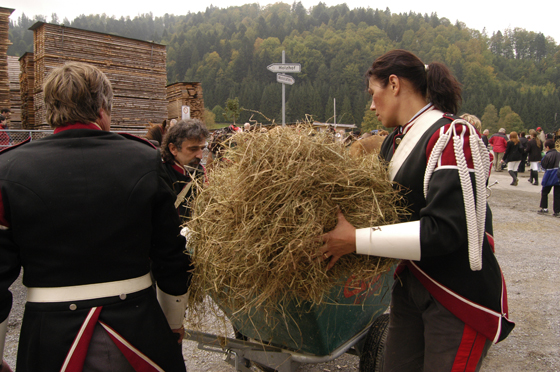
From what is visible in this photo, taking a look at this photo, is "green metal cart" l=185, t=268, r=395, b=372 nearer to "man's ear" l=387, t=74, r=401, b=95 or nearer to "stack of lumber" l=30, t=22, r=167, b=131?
"man's ear" l=387, t=74, r=401, b=95

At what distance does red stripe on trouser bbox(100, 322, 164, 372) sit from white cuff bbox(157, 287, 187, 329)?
243mm

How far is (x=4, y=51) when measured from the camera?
35.9 feet

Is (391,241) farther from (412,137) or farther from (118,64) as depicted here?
(118,64)

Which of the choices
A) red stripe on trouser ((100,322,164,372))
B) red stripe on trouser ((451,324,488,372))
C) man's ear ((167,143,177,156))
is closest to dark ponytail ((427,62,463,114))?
red stripe on trouser ((451,324,488,372))

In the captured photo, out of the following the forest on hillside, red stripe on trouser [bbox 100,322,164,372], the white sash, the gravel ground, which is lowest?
the gravel ground

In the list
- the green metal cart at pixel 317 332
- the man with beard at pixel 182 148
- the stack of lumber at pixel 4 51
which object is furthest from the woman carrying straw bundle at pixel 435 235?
the stack of lumber at pixel 4 51

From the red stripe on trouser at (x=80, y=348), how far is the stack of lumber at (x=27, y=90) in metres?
14.7

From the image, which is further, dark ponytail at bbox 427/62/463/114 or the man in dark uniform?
dark ponytail at bbox 427/62/463/114

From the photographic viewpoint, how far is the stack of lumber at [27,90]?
43.2 ft

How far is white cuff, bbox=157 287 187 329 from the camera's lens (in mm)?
1698

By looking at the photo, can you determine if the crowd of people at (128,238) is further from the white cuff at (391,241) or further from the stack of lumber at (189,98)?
the stack of lumber at (189,98)

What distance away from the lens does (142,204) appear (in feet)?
4.70

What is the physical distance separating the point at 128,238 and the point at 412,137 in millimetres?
1241

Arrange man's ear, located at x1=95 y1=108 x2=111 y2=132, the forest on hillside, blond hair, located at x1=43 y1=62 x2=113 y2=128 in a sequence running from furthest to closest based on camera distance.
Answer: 1. the forest on hillside
2. man's ear, located at x1=95 y1=108 x2=111 y2=132
3. blond hair, located at x1=43 y1=62 x2=113 y2=128
